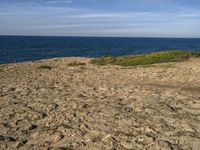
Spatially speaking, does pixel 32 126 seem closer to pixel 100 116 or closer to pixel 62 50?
pixel 100 116

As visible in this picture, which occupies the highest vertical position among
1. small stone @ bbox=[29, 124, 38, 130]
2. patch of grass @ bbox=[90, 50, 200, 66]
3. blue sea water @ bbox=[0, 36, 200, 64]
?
small stone @ bbox=[29, 124, 38, 130]

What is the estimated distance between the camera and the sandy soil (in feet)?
20.9

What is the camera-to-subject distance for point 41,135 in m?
6.71

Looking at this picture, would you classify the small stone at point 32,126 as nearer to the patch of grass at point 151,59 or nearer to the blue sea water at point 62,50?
the patch of grass at point 151,59

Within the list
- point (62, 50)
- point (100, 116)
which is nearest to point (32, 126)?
point (100, 116)

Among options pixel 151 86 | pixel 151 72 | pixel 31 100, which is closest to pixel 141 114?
pixel 31 100

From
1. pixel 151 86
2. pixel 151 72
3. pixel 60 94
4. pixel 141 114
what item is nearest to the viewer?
pixel 141 114

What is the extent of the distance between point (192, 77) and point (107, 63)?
29.0 feet

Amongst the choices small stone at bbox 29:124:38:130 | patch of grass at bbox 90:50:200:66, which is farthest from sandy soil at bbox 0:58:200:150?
patch of grass at bbox 90:50:200:66

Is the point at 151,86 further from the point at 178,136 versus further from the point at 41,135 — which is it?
the point at 41,135

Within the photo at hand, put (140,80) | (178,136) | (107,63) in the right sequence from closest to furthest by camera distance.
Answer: (178,136)
(140,80)
(107,63)

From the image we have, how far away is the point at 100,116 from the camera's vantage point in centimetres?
800

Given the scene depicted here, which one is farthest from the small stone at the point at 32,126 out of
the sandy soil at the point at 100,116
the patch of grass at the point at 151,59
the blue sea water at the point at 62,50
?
the blue sea water at the point at 62,50

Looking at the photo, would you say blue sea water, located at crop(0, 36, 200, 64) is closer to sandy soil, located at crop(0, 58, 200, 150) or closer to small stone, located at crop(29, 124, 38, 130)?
sandy soil, located at crop(0, 58, 200, 150)
